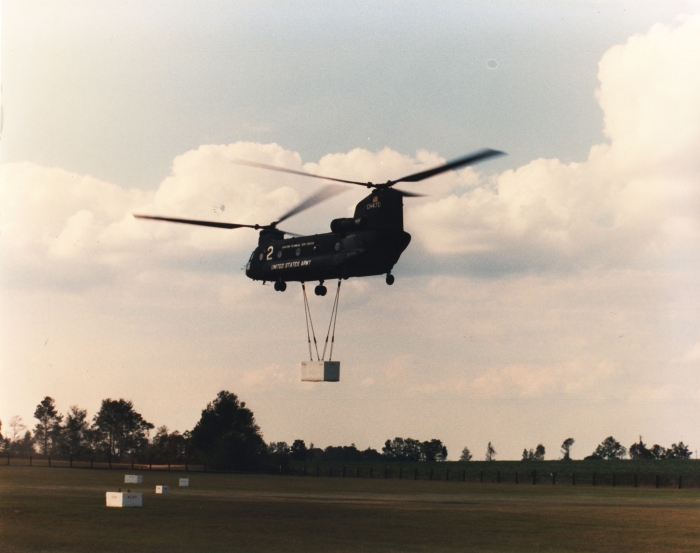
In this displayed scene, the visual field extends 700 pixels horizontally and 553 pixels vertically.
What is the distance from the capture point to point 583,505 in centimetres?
6109

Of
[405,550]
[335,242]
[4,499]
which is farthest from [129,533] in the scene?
[335,242]

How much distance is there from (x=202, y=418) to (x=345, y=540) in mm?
124140

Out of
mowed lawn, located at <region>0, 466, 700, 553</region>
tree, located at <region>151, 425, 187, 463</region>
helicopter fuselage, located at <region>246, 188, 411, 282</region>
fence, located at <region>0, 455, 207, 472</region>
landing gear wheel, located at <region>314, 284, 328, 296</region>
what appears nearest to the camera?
mowed lawn, located at <region>0, 466, 700, 553</region>

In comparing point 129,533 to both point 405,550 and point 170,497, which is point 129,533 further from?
point 170,497

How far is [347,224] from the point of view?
5584 centimetres

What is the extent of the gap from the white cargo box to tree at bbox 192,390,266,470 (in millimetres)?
83640

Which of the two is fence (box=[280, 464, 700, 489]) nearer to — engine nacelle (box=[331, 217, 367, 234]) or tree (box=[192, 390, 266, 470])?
tree (box=[192, 390, 266, 470])

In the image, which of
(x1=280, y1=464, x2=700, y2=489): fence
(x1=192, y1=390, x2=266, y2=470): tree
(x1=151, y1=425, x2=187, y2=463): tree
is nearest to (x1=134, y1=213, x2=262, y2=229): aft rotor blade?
(x1=280, y1=464, x2=700, y2=489): fence

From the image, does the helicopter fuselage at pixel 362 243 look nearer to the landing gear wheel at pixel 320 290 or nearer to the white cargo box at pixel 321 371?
the landing gear wheel at pixel 320 290

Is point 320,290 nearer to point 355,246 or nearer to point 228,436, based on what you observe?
point 355,246

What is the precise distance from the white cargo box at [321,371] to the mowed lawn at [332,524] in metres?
7.25

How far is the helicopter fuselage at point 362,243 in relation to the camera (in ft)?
180

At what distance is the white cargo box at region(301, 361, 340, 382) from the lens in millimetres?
56750

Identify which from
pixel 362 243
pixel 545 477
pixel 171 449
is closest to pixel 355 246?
pixel 362 243
